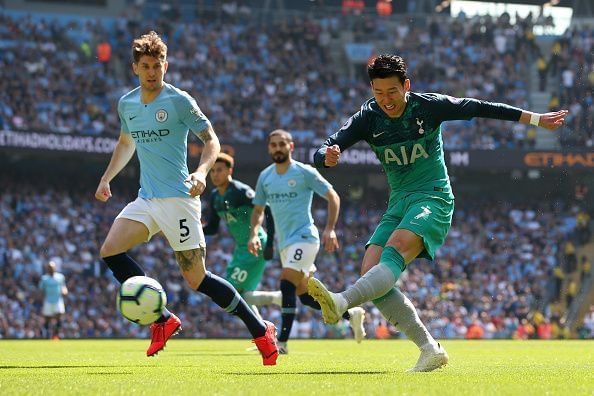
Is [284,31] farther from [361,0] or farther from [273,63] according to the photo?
[361,0]

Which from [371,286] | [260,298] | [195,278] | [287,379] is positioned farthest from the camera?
[260,298]

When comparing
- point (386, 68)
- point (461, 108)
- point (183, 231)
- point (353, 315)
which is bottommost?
point (353, 315)

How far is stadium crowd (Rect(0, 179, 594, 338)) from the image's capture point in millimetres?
28906

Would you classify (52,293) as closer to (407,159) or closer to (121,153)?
(121,153)

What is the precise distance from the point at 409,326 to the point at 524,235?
28.0 meters

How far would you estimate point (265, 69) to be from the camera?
3716 centimetres

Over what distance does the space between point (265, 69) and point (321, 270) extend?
27.3 ft

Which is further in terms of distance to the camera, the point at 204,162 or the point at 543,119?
the point at 204,162

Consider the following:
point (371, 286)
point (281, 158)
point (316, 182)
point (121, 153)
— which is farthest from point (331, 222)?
point (371, 286)

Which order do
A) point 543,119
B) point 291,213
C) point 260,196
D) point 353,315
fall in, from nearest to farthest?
point 543,119 → point 353,315 → point 291,213 → point 260,196

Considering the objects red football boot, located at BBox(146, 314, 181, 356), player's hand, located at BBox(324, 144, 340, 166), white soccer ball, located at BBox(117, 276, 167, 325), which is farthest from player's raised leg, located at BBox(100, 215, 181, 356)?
player's hand, located at BBox(324, 144, 340, 166)

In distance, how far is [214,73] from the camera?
1432 inches

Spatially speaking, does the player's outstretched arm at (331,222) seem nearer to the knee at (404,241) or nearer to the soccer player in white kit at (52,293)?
the knee at (404,241)

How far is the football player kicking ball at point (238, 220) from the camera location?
45.5 ft
